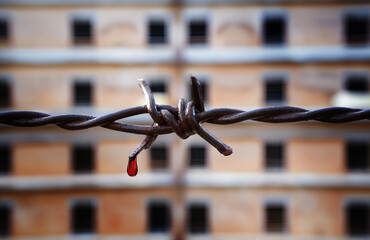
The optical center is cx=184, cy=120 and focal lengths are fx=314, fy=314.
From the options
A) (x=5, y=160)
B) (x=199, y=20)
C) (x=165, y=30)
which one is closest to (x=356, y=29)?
(x=199, y=20)

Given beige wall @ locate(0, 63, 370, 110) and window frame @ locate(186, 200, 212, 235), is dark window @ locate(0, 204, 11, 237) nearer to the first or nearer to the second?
beige wall @ locate(0, 63, 370, 110)

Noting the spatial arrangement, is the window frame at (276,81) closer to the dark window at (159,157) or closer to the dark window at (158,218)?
the dark window at (159,157)

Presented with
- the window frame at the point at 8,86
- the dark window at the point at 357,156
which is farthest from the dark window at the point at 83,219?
the dark window at the point at 357,156

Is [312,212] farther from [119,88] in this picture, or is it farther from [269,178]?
[119,88]

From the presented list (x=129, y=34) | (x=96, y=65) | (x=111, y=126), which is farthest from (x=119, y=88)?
(x=111, y=126)

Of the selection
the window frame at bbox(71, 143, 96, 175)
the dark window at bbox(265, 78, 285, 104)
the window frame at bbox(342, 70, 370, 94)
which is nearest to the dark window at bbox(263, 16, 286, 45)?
the dark window at bbox(265, 78, 285, 104)

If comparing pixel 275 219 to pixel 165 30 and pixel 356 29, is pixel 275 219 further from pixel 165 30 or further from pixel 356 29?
pixel 165 30
